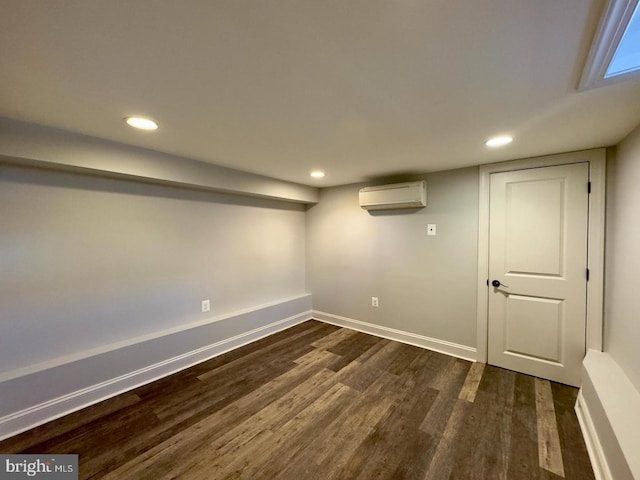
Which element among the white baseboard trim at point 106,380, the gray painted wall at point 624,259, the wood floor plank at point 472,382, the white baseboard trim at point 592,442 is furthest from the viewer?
the wood floor plank at point 472,382

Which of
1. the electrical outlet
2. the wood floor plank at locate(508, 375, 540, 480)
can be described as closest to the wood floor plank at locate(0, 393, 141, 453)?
the electrical outlet

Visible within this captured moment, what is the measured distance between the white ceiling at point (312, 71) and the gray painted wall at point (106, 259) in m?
0.60

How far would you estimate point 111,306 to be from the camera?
89.4 inches

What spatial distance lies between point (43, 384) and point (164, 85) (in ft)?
7.40

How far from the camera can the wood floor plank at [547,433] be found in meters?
1.54

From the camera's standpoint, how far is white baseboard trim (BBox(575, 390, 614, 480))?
→ 143 cm

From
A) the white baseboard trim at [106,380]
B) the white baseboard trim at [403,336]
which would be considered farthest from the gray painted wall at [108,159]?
the white baseboard trim at [403,336]

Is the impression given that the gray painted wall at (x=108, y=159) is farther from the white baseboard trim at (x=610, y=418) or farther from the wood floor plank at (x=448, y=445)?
the white baseboard trim at (x=610, y=418)

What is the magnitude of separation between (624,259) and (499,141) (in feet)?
3.88

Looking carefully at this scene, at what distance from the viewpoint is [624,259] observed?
5.97ft

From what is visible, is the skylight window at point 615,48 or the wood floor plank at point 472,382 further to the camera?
the wood floor plank at point 472,382

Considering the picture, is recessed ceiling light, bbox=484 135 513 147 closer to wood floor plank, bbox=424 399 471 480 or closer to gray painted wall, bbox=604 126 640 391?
gray painted wall, bbox=604 126 640 391

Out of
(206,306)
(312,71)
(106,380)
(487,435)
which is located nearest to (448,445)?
(487,435)

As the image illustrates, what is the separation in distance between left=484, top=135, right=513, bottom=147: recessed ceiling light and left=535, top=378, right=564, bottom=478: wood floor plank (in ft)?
6.85
